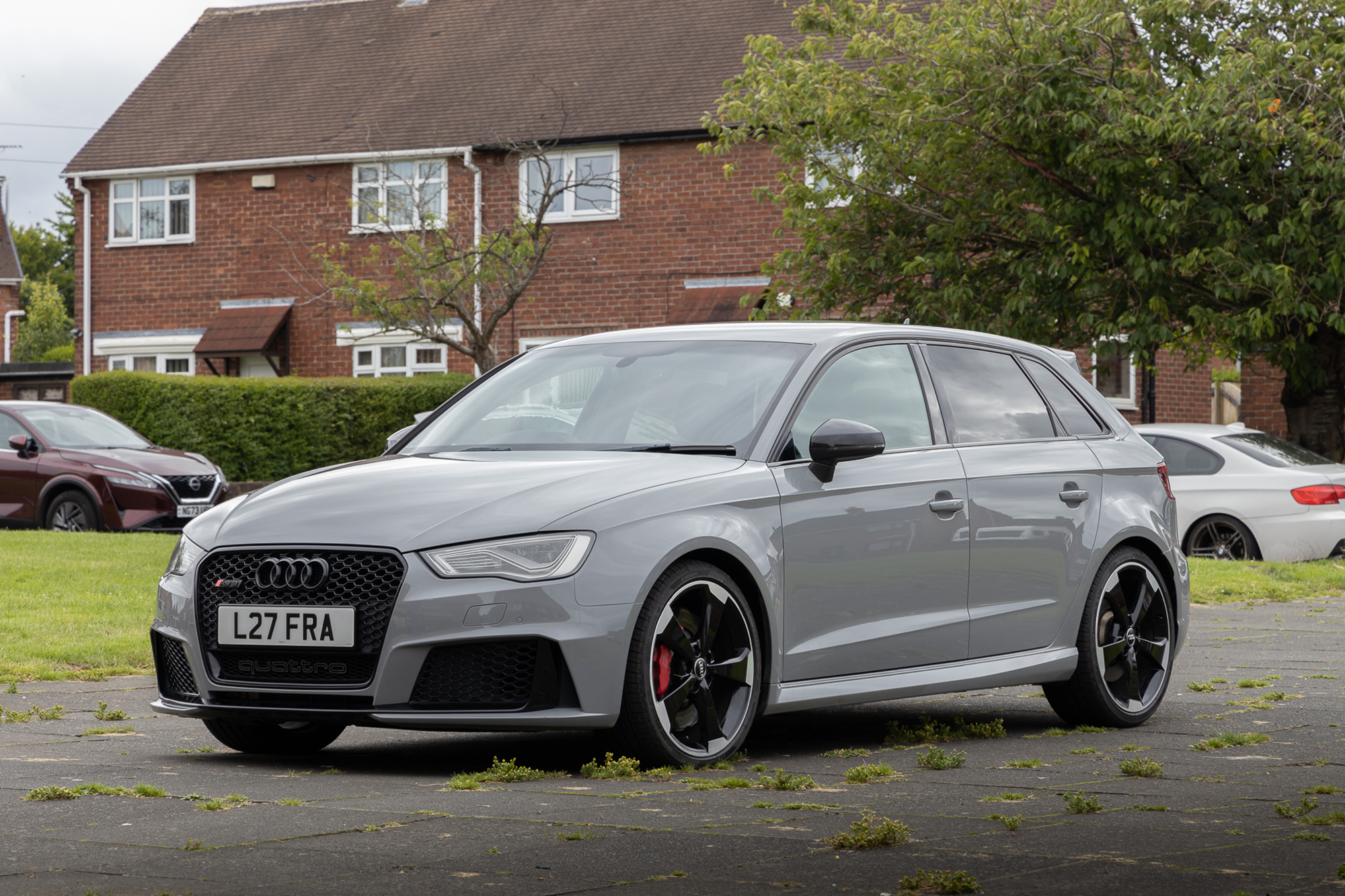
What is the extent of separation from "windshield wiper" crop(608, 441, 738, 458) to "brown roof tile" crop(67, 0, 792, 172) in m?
25.8

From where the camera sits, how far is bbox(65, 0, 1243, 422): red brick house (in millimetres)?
32750

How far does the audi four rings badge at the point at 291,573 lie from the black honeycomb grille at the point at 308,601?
1cm

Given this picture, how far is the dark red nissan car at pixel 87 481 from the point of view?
19.5m

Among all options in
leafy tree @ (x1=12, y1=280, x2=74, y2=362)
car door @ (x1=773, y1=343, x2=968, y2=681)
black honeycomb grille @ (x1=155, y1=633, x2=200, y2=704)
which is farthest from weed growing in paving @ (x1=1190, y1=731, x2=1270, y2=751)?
leafy tree @ (x1=12, y1=280, x2=74, y2=362)

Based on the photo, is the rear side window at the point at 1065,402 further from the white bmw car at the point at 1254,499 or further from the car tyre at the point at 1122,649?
the white bmw car at the point at 1254,499

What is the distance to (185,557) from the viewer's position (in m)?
6.35

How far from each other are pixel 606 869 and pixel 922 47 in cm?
1879

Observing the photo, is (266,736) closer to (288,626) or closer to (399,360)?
(288,626)

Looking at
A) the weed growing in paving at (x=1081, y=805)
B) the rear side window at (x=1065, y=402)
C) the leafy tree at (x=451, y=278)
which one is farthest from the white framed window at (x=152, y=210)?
the weed growing in paving at (x=1081, y=805)

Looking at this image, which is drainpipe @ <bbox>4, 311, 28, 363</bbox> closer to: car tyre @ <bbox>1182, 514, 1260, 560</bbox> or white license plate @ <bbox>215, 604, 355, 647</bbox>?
car tyre @ <bbox>1182, 514, 1260, 560</bbox>

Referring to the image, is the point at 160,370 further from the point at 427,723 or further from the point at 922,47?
the point at 427,723

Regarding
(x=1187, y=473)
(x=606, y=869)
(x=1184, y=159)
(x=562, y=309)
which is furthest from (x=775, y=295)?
(x=606, y=869)

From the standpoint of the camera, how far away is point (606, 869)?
171 inches

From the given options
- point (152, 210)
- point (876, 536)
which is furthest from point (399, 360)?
point (876, 536)
